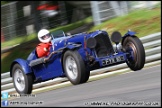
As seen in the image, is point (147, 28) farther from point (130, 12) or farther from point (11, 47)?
point (11, 47)

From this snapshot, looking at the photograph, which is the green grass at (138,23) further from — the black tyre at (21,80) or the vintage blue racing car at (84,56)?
the vintage blue racing car at (84,56)

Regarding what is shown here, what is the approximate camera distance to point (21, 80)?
8.26 meters

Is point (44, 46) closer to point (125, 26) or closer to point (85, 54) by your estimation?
point (85, 54)

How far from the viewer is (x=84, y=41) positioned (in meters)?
6.96

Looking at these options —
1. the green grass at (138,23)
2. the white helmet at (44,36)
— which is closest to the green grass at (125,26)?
the green grass at (138,23)

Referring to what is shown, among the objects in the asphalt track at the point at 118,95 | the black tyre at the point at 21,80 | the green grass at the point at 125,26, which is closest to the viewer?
the asphalt track at the point at 118,95

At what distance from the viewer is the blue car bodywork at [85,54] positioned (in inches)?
272

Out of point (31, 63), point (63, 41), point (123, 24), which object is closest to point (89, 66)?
point (63, 41)

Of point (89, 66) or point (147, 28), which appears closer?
point (89, 66)

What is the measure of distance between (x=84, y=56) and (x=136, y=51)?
→ 2.71 ft

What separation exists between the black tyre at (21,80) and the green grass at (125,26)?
5868mm

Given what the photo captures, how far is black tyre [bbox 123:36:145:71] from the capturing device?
701 cm

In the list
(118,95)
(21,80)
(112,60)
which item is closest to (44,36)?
(112,60)

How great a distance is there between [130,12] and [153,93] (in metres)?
10.9
